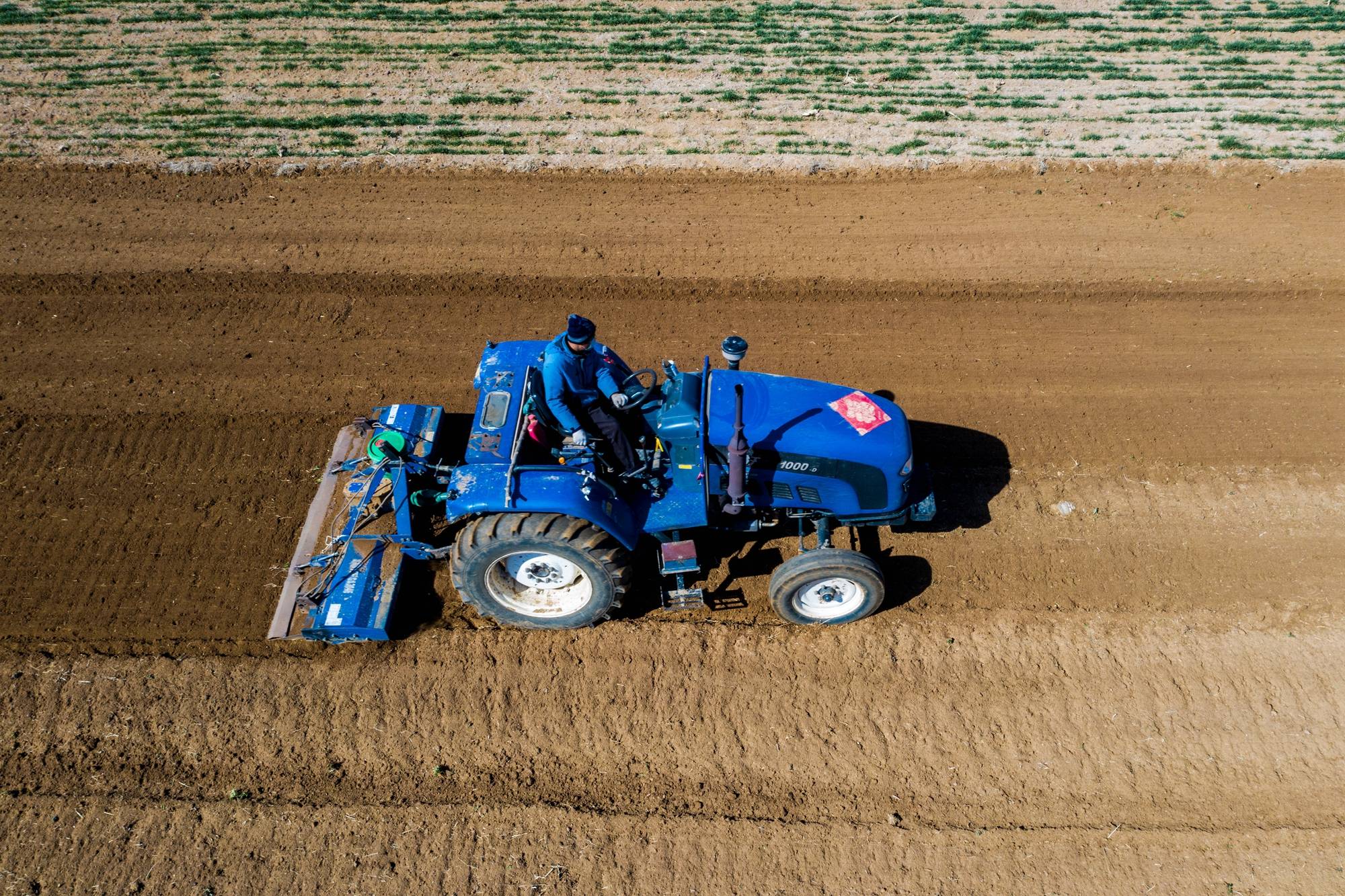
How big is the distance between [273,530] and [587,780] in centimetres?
350

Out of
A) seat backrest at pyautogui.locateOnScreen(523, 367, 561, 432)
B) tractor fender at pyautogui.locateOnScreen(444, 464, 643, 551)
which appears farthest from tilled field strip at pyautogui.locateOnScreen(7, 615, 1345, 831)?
seat backrest at pyautogui.locateOnScreen(523, 367, 561, 432)

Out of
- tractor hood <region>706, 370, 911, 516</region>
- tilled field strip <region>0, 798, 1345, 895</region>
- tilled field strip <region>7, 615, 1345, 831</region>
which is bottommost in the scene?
tilled field strip <region>0, 798, 1345, 895</region>

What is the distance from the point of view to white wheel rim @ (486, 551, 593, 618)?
5949 mm

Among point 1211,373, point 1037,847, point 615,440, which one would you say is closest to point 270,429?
point 615,440

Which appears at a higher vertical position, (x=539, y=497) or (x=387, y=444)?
(x=387, y=444)

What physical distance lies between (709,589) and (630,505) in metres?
1.09

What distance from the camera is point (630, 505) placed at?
6016 millimetres

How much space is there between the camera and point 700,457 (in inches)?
233

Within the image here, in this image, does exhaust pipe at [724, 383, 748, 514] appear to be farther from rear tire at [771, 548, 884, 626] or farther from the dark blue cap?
the dark blue cap

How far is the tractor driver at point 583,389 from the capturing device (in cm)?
558

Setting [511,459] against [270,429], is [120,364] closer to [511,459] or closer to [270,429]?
[270,429]

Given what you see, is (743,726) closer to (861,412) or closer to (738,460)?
(738,460)

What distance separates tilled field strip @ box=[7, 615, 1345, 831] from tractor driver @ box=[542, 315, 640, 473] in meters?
1.57

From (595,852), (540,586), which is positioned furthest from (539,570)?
(595,852)
